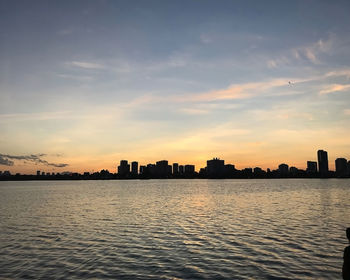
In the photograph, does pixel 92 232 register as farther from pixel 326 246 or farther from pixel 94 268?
pixel 326 246

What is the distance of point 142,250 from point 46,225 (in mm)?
24010

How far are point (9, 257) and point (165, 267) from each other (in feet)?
47.4

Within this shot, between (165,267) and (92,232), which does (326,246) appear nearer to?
(165,267)

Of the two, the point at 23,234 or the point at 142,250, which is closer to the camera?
the point at 142,250

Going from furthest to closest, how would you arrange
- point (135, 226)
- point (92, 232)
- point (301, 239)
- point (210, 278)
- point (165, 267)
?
1. point (135, 226)
2. point (92, 232)
3. point (301, 239)
4. point (165, 267)
5. point (210, 278)

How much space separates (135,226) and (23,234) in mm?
14423

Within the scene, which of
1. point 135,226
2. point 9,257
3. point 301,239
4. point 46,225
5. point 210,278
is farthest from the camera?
point 46,225

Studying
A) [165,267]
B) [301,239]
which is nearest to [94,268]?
[165,267]

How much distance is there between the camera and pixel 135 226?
4134 centimetres

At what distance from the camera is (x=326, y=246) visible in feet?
92.3

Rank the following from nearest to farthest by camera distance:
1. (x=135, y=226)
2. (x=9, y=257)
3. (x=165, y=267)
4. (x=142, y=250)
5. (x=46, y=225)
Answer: (x=165, y=267), (x=9, y=257), (x=142, y=250), (x=135, y=226), (x=46, y=225)

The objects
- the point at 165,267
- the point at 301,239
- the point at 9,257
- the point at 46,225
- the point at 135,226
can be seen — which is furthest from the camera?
the point at 46,225

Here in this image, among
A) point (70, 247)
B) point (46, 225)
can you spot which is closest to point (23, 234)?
point (46, 225)

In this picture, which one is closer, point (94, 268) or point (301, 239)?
point (94, 268)
